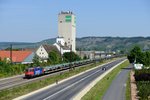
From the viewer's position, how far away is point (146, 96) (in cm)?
3519

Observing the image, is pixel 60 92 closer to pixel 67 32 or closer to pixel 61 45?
pixel 61 45

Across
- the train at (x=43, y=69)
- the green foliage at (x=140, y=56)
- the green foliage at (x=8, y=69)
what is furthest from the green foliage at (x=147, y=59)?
the green foliage at (x=8, y=69)

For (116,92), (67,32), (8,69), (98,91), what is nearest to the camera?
(116,92)

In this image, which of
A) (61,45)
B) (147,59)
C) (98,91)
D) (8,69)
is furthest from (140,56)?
(61,45)

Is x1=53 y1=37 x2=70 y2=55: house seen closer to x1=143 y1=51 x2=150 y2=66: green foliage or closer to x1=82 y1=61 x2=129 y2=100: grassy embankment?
x1=143 y1=51 x2=150 y2=66: green foliage

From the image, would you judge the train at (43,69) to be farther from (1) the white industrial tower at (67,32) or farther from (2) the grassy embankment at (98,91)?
(1) the white industrial tower at (67,32)

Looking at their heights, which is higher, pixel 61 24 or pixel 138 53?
pixel 61 24

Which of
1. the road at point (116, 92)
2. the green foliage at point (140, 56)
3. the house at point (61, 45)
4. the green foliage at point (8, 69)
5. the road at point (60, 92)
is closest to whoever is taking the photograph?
the road at point (116, 92)

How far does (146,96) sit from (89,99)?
5.51m

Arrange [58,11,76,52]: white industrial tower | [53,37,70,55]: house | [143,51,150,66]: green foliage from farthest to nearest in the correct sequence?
[58,11,76,52]: white industrial tower → [53,37,70,55]: house → [143,51,150,66]: green foliage

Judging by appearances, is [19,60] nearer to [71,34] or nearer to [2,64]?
[2,64]

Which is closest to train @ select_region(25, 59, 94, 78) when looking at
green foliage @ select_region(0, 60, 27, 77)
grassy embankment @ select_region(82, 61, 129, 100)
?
green foliage @ select_region(0, 60, 27, 77)

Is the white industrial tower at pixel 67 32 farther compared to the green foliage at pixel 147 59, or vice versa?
the white industrial tower at pixel 67 32

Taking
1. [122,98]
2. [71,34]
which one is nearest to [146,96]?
[122,98]
